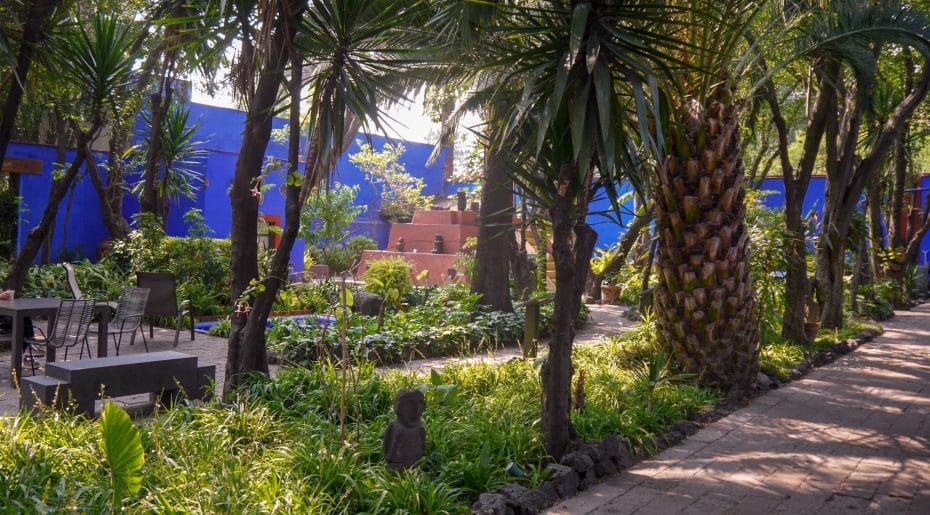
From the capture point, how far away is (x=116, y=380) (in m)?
5.14

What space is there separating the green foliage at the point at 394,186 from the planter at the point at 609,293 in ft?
37.0

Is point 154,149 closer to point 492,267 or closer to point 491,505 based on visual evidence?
point 492,267

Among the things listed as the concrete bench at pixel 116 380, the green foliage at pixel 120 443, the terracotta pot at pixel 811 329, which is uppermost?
the terracotta pot at pixel 811 329

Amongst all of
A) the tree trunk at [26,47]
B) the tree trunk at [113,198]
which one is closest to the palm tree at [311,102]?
the tree trunk at [26,47]

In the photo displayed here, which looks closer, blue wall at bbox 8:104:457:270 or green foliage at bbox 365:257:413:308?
green foliage at bbox 365:257:413:308

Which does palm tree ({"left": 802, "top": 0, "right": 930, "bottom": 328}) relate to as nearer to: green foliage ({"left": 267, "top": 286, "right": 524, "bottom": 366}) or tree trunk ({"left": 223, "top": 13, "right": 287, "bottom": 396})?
green foliage ({"left": 267, "top": 286, "right": 524, "bottom": 366})

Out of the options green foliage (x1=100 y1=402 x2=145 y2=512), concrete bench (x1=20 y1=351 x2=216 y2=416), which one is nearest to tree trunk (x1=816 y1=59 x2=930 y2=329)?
concrete bench (x1=20 y1=351 x2=216 y2=416)

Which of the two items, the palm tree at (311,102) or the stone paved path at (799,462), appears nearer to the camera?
the stone paved path at (799,462)

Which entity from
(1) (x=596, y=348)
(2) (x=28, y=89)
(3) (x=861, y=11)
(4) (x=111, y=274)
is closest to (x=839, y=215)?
(3) (x=861, y=11)

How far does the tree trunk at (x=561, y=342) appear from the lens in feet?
15.3

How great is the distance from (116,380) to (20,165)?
1065 cm

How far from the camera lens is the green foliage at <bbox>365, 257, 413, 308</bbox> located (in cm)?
1224

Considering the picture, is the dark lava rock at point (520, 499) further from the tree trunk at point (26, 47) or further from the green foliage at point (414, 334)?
the tree trunk at point (26, 47)

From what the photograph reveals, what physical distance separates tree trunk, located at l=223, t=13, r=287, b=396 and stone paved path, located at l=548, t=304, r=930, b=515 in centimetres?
253
